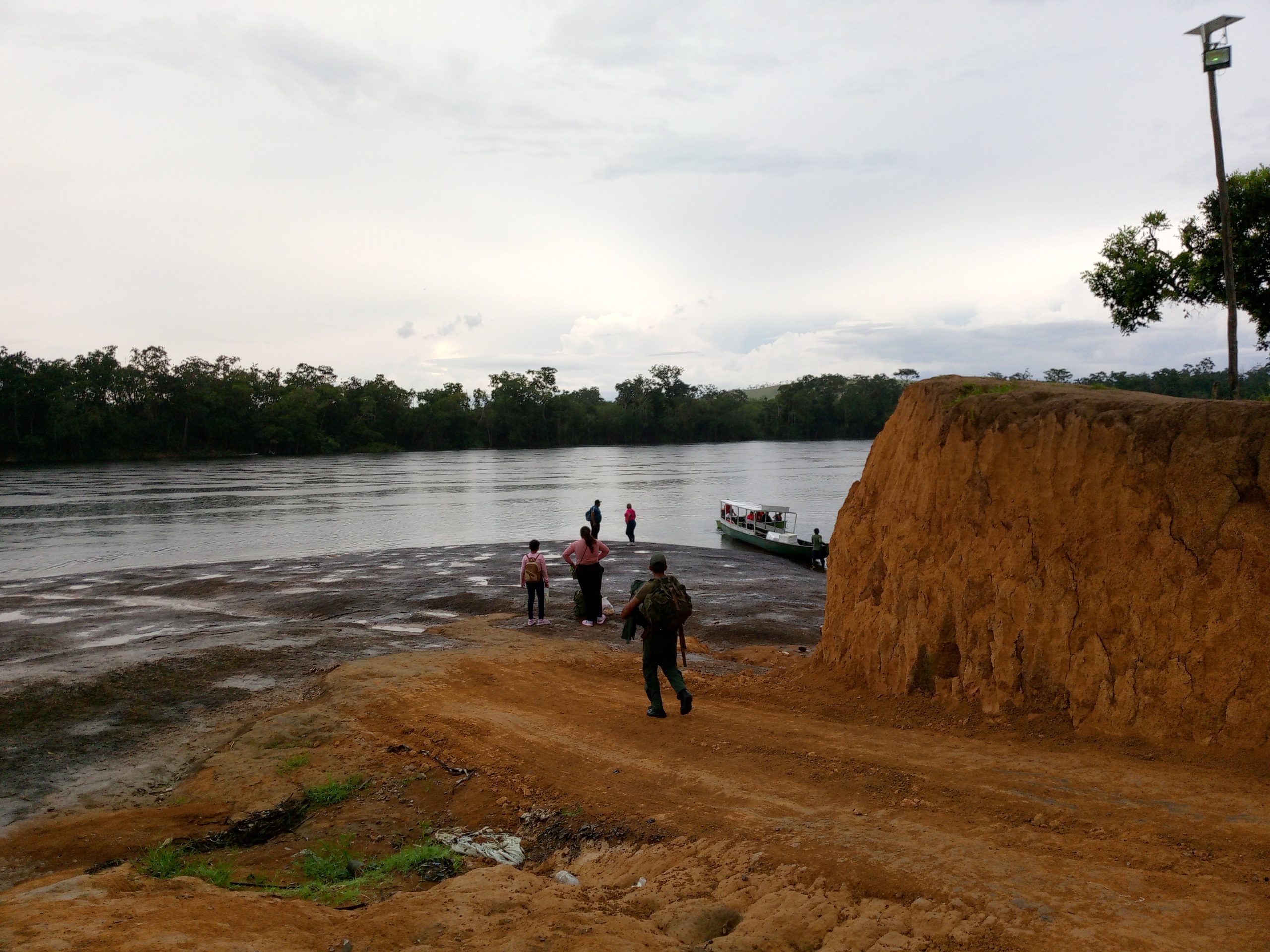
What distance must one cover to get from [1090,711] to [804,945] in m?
4.42

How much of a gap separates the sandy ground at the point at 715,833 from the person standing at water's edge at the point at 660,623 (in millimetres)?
406

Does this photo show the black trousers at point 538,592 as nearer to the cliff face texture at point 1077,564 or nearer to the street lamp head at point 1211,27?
the cliff face texture at point 1077,564

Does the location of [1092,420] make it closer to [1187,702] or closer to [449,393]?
[1187,702]

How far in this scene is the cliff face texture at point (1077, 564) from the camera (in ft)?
23.8

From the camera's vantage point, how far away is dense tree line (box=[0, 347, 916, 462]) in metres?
116

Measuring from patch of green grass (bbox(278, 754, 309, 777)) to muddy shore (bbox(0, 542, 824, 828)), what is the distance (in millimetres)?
1191

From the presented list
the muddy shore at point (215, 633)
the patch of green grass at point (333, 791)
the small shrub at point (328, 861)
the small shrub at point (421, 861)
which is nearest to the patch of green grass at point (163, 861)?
the small shrub at point (328, 861)

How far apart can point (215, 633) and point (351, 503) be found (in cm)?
4521

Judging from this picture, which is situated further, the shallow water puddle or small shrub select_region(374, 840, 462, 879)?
the shallow water puddle

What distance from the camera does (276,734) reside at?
1009 cm

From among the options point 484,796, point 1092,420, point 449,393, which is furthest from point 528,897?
point 449,393

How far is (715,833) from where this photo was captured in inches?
257

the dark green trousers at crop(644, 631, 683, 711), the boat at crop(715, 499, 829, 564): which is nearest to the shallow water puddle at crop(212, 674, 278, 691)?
the dark green trousers at crop(644, 631, 683, 711)

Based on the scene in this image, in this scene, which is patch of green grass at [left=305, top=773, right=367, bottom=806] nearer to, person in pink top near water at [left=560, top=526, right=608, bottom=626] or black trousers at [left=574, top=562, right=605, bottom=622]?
person in pink top near water at [left=560, top=526, right=608, bottom=626]
